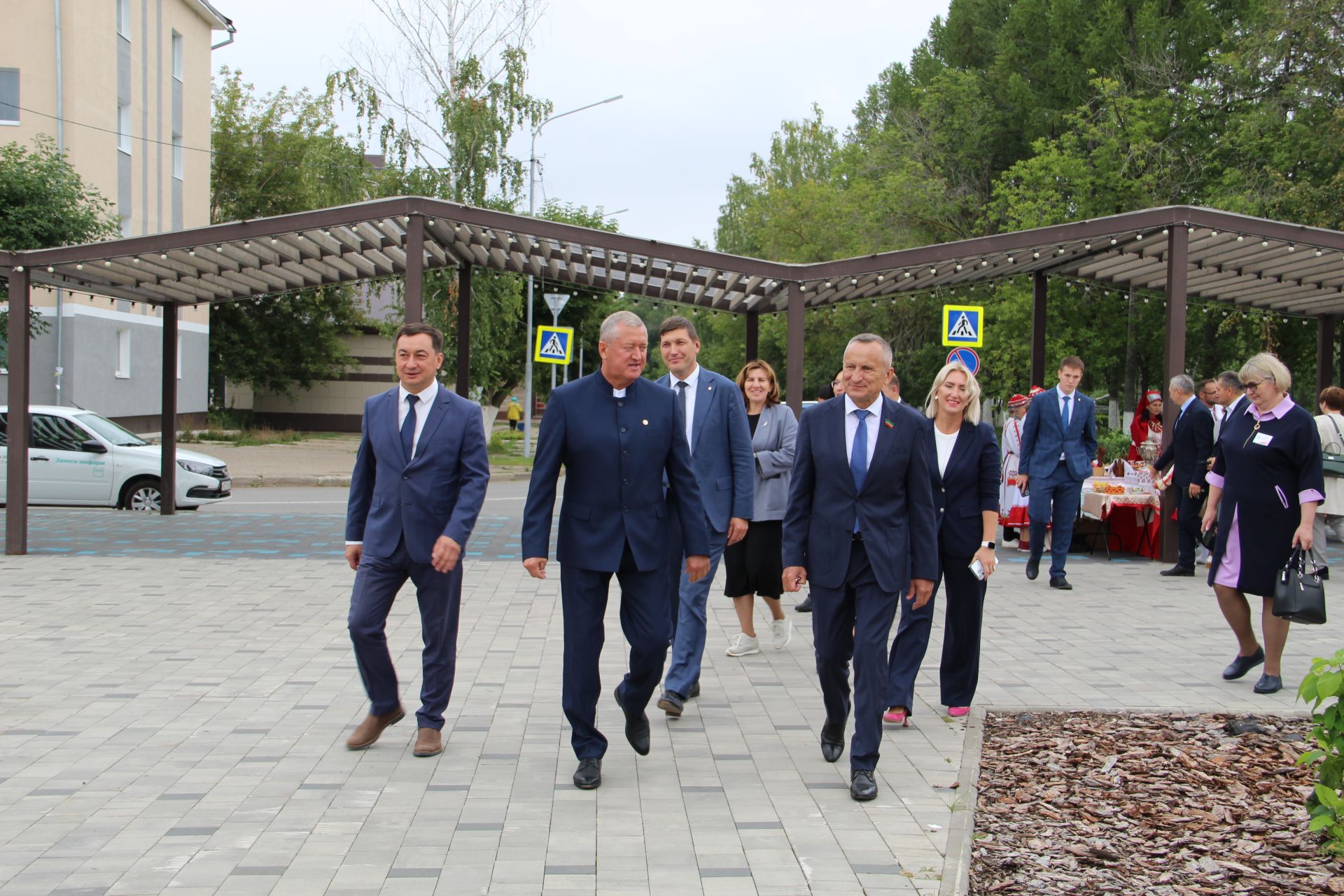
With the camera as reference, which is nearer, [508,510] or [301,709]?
[301,709]

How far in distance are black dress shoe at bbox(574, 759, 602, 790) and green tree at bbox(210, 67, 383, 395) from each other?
131 feet

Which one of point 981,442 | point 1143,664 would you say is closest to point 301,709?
point 981,442

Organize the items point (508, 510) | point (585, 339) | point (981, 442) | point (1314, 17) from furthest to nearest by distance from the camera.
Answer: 1. point (585, 339)
2. point (1314, 17)
3. point (508, 510)
4. point (981, 442)

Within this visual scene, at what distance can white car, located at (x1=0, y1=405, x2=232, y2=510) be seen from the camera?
1634cm

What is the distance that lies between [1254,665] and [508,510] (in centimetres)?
1323

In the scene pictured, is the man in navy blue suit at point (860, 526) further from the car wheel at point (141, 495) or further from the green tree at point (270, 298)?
the green tree at point (270, 298)

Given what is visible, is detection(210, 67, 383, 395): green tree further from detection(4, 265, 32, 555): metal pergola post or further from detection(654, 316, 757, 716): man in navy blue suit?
detection(654, 316, 757, 716): man in navy blue suit

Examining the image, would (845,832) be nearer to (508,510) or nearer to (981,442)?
(981,442)

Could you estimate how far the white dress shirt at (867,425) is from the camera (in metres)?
5.36

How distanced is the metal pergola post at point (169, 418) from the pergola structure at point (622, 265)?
0.09 feet

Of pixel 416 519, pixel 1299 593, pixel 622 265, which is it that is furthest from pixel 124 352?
pixel 1299 593

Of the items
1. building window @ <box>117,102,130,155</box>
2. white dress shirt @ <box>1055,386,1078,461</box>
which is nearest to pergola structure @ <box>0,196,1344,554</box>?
white dress shirt @ <box>1055,386,1078,461</box>

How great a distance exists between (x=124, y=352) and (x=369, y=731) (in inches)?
1112

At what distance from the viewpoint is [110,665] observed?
743cm
